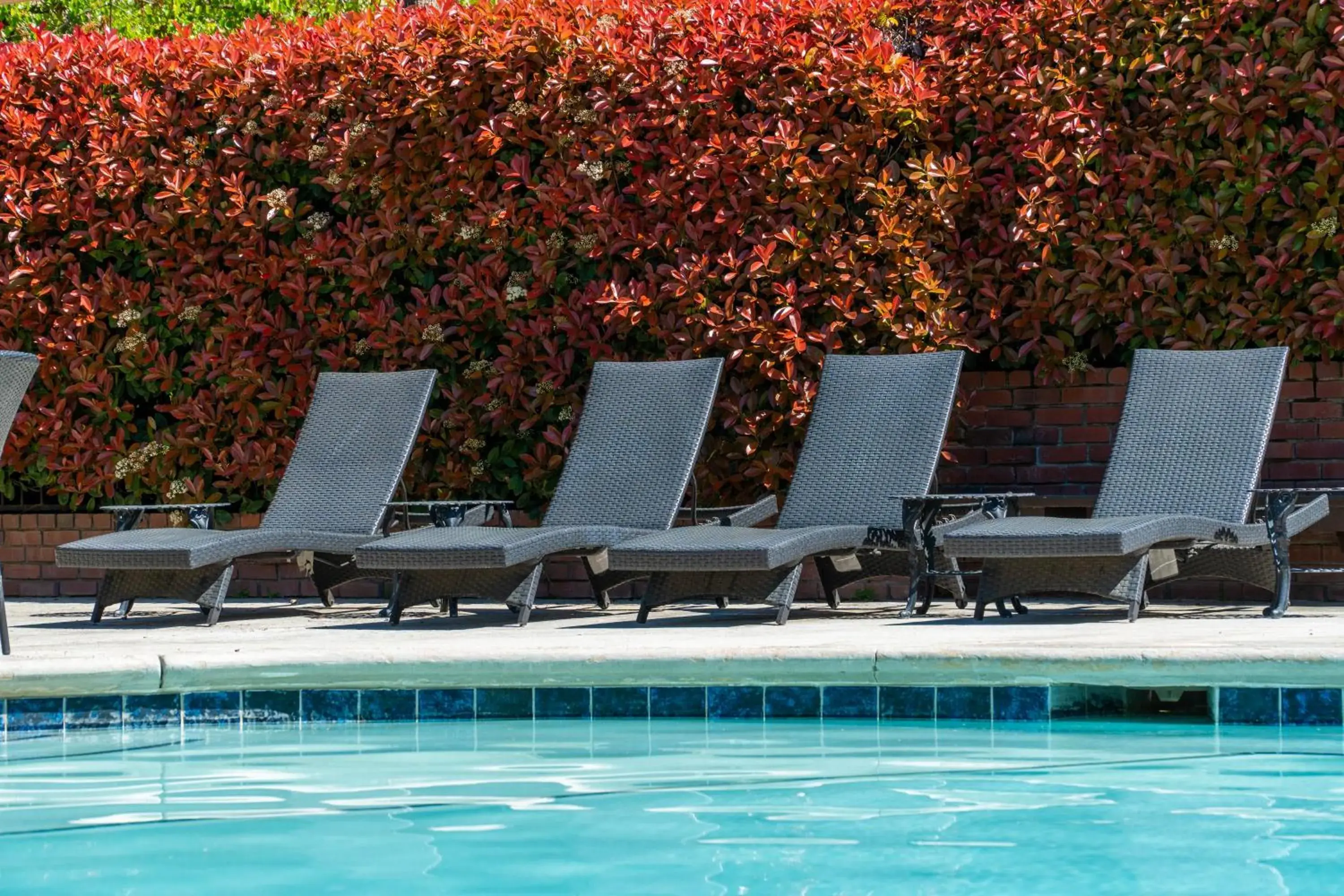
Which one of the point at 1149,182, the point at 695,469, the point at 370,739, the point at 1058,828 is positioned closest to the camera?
the point at 1058,828

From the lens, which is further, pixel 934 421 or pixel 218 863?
pixel 934 421

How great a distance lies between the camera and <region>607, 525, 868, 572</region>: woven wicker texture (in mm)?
7340

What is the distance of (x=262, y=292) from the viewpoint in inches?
394

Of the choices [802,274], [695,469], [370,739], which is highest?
[802,274]

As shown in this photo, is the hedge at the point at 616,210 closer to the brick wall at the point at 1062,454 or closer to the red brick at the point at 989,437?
the brick wall at the point at 1062,454

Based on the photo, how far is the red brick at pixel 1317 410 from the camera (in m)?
8.40

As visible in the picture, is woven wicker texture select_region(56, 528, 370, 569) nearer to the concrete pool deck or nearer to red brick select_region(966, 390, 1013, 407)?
the concrete pool deck

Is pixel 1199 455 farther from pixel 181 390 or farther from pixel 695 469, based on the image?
pixel 181 390

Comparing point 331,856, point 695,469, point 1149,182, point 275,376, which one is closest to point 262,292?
point 275,376

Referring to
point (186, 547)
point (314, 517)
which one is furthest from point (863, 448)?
point (186, 547)

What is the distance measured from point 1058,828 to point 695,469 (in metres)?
4.91

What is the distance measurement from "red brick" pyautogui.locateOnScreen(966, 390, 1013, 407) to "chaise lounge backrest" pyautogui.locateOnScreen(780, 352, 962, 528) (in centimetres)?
61

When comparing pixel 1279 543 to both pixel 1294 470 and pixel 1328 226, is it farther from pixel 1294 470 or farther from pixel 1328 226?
pixel 1328 226

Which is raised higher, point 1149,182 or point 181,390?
point 1149,182
